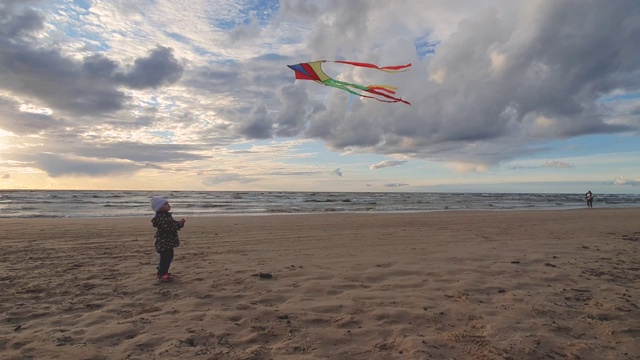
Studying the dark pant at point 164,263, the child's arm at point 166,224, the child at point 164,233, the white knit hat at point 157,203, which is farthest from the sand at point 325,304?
the white knit hat at point 157,203

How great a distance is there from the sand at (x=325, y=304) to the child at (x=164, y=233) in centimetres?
35

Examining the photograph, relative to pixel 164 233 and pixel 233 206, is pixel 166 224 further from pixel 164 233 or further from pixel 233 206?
pixel 233 206

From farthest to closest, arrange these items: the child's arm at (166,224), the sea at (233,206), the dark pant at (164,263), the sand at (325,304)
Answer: the sea at (233,206) < the child's arm at (166,224) < the dark pant at (164,263) < the sand at (325,304)

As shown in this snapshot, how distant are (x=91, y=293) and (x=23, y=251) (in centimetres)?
534

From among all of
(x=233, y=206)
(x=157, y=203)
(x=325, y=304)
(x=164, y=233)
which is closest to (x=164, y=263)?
(x=164, y=233)

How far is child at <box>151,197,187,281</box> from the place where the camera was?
6.96m

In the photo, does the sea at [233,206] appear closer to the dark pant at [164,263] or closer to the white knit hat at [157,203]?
the white knit hat at [157,203]

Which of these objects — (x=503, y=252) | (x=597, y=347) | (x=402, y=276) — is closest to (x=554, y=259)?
(x=503, y=252)

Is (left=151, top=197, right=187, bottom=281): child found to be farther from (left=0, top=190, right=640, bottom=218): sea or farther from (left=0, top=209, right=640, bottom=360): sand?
(left=0, top=190, right=640, bottom=218): sea

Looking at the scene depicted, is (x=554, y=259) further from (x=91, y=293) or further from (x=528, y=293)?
(x=91, y=293)

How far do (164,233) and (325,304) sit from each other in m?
3.59

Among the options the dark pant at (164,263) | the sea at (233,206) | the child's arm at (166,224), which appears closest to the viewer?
the dark pant at (164,263)

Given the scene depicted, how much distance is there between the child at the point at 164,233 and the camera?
6957 mm

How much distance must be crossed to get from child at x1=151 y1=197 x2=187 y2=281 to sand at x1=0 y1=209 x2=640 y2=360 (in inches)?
13.7
